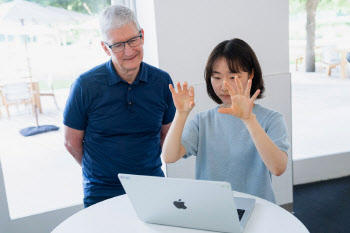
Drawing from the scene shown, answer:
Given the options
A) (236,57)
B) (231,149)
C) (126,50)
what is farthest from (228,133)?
(126,50)

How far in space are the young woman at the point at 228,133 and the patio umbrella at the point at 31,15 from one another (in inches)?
65.5

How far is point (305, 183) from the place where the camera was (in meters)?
3.99

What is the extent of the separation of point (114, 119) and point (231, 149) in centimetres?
64

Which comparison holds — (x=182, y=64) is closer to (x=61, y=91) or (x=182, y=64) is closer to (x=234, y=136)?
(x=61, y=91)

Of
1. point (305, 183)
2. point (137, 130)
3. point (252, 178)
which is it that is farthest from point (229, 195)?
point (305, 183)

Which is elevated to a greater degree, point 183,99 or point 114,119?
point 183,99

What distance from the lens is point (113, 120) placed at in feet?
6.89

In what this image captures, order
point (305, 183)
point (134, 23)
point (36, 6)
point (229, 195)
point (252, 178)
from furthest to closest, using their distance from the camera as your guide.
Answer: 1. point (305, 183)
2. point (36, 6)
3. point (134, 23)
4. point (252, 178)
5. point (229, 195)

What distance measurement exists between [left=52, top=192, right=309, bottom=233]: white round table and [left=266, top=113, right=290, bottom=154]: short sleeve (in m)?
0.25

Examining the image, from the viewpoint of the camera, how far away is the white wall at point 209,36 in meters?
2.98

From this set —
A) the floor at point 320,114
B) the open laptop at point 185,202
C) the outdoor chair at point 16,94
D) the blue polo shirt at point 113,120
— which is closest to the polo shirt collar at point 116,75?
the blue polo shirt at point 113,120

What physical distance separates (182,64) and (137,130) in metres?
1.05

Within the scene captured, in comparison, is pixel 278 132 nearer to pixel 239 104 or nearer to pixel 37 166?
pixel 239 104

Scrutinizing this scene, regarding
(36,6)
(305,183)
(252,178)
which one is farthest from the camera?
(305,183)
